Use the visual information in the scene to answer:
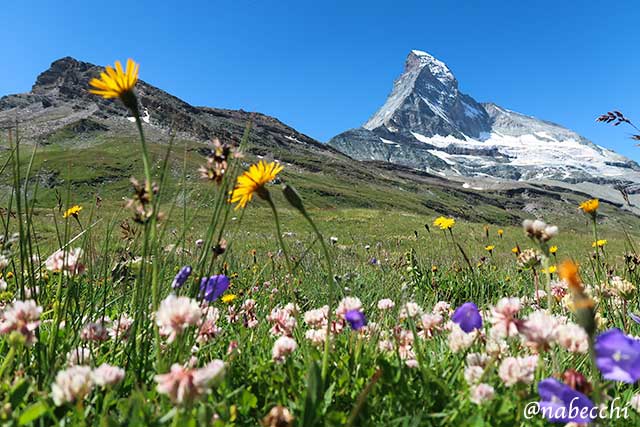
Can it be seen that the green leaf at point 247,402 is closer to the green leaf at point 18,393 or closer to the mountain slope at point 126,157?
the green leaf at point 18,393

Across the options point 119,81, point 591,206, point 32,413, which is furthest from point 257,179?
point 591,206

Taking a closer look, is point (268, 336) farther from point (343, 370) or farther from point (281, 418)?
point (281, 418)

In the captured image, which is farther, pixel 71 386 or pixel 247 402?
pixel 247 402

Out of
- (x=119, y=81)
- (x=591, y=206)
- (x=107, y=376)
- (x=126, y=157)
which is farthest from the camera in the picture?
(x=126, y=157)

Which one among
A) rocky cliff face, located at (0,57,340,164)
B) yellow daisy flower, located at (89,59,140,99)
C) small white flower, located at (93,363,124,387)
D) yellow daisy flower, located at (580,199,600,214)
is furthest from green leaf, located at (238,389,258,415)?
rocky cliff face, located at (0,57,340,164)

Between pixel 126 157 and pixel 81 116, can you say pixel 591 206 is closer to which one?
pixel 126 157

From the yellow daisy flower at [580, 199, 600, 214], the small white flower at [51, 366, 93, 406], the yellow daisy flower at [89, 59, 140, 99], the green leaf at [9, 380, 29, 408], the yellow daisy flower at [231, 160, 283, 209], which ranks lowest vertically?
the green leaf at [9, 380, 29, 408]

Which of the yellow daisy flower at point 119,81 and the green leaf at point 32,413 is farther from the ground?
the yellow daisy flower at point 119,81

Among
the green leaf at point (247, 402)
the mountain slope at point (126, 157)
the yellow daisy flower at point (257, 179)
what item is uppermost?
the mountain slope at point (126, 157)

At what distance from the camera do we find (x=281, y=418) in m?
1.11

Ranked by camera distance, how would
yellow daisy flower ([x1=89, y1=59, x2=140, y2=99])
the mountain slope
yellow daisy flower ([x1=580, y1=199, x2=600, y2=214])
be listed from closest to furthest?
1. yellow daisy flower ([x1=89, y1=59, x2=140, y2=99])
2. yellow daisy flower ([x1=580, y1=199, x2=600, y2=214])
3. the mountain slope

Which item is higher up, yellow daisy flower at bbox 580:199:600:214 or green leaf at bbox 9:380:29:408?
yellow daisy flower at bbox 580:199:600:214

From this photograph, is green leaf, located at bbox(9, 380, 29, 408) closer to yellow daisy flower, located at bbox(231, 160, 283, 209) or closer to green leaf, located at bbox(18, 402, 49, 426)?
green leaf, located at bbox(18, 402, 49, 426)

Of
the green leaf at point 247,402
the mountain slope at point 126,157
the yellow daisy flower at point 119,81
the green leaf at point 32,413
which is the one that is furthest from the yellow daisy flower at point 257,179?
the mountain slope at point 126,157
